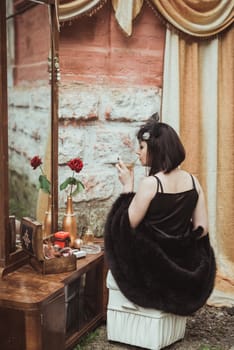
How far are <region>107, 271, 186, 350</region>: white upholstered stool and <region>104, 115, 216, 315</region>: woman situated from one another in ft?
0.29

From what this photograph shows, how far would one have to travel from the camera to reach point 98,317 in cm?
327

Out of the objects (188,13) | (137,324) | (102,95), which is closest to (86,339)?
(137,324)

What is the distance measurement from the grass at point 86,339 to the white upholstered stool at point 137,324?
105mm

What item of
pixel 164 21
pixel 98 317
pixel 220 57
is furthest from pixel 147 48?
pixel 98 317

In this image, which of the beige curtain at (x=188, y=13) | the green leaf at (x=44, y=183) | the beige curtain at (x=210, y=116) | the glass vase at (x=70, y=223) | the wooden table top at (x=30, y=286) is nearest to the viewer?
the wooden table top at (x=30, y=286)

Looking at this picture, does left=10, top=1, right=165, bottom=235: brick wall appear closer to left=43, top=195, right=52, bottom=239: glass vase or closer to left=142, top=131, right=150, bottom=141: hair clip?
left=43, top=195, right=52, bottom=239: glass vase

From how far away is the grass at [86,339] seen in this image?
119 inches

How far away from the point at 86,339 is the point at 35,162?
3.33 ft

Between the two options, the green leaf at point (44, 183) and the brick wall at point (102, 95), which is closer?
the green leaf at point (44, 183)

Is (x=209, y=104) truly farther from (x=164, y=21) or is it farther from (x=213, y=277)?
(x=213, y=277)

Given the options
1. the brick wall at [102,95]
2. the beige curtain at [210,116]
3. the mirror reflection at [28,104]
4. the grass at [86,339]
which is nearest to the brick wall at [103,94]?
the brick wall at [102,95]

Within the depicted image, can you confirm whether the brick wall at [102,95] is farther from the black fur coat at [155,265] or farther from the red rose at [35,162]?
the black fur coat at [155,265]

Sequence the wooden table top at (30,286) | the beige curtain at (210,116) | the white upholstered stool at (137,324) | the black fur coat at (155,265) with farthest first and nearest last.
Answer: the beige curtain at (210,116), the white upholstered stool at (137,324), the black fur coat at (155,265), the wooden table top at (30,286)

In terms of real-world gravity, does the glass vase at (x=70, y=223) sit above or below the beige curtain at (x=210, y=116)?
below
